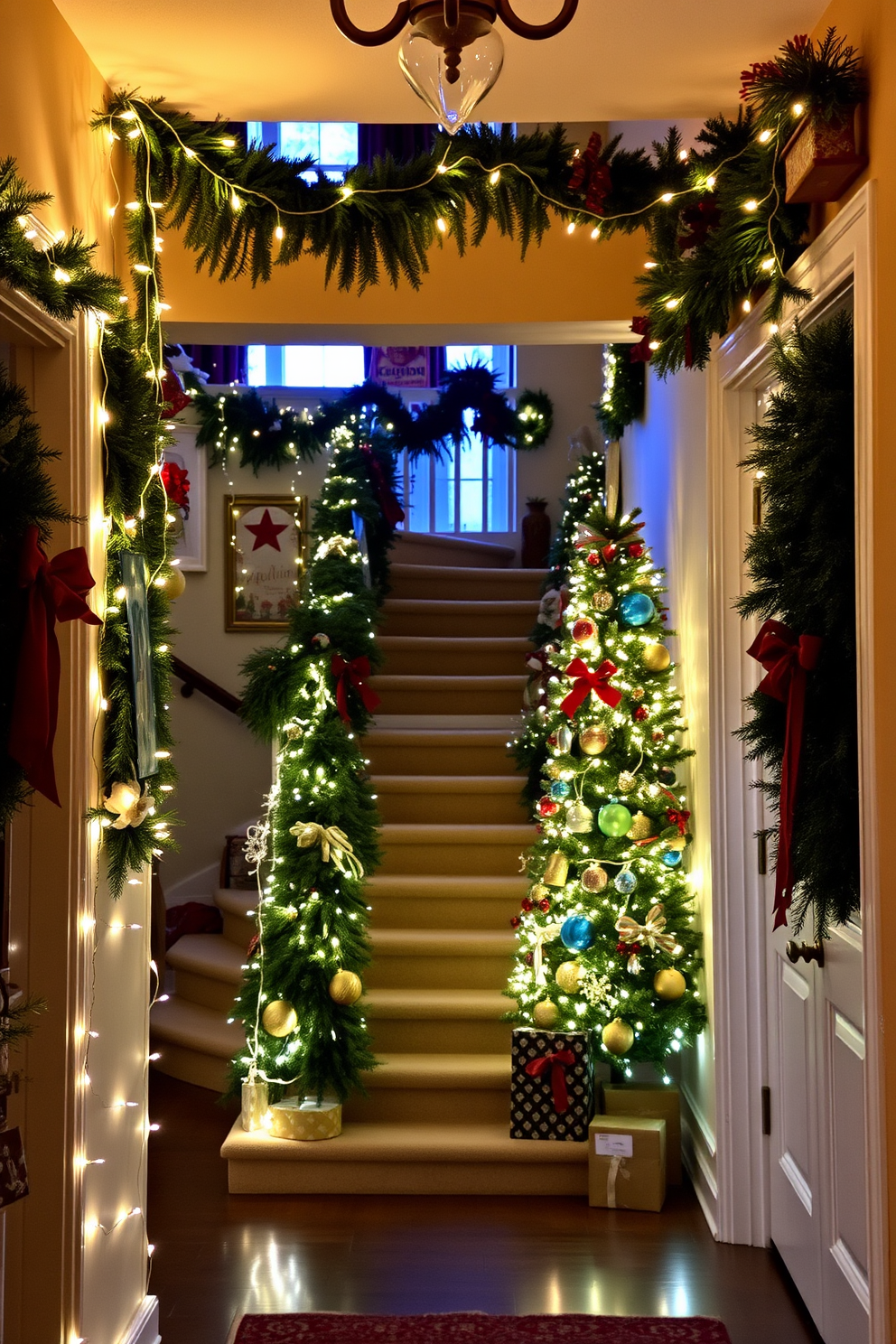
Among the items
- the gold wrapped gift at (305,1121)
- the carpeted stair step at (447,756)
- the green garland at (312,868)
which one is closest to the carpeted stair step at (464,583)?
the carpeted stair step at (447,756)

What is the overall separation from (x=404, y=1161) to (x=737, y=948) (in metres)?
1.28

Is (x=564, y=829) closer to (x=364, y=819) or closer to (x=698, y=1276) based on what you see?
(x=364, y=819)

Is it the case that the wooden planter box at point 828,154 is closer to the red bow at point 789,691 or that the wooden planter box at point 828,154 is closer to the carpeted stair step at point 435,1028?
the red bow at point 789,691

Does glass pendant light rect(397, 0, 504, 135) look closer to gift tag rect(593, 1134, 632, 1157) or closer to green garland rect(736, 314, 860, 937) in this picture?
green garland rect(736, 314, 860, 937)

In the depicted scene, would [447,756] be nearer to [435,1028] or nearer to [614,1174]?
[435,1028]

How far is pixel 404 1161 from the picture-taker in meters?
3.88

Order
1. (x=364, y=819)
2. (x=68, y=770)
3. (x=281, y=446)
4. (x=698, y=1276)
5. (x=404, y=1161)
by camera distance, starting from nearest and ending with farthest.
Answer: (x=68, y=770)
(x=698, y=1276)
(x=404, y=1161)
(x=364, y=819)
(x=281, y=446)

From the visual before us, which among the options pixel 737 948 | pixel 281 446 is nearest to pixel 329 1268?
pixel 737 948

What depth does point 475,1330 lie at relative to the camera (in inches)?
116

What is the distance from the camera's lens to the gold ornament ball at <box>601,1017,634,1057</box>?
3766 millimetres

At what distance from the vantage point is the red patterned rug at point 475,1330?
290 cm

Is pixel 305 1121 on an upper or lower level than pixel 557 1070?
lower

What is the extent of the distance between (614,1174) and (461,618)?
3771 mm

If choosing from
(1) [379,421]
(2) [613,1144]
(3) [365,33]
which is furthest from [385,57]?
(1) [379,421]
